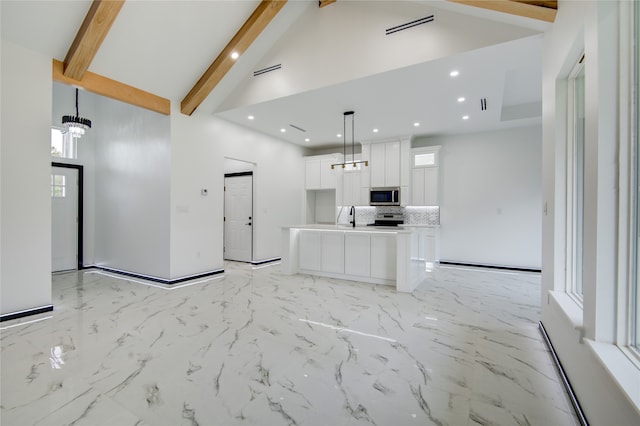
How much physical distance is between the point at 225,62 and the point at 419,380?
15.6 ft

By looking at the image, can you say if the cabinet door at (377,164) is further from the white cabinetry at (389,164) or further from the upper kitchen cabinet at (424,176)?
the upper kitchen cabinet at (424,176)

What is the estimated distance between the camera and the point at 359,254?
495 centimetres

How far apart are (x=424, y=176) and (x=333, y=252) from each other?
300 centimetres

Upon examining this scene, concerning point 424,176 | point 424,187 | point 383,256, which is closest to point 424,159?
point 424,176

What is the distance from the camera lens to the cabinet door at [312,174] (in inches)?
305

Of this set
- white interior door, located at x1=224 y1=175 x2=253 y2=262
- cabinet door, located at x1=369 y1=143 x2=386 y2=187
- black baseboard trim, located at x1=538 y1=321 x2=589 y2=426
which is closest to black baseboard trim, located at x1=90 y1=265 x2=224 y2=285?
white interior door, located at x1=224 y1=175 x2=253 y2=262

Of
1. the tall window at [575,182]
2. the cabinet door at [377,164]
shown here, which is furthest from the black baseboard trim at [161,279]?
the tall window at [575,182]

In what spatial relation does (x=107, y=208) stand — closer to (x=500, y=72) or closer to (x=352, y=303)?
(x=352, y=303)

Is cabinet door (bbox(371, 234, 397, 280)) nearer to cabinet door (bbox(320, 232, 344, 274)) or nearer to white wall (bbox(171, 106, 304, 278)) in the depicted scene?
cabinet door (bbox(320, 232, 344, 274))

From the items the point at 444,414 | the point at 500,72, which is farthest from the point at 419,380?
the point at 500,72

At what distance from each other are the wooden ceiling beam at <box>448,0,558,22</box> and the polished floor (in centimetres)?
301

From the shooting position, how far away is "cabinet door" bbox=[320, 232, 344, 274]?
513 centimetres

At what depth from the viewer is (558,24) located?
2.50 m

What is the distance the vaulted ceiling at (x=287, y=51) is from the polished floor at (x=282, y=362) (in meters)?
3.00
